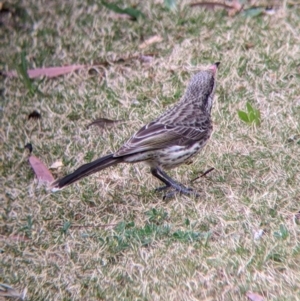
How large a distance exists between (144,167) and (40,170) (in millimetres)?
901

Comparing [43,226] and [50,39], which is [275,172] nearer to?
[43,226]

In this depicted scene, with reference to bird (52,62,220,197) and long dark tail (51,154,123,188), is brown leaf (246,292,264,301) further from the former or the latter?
long dark tail (51,154,123,188)

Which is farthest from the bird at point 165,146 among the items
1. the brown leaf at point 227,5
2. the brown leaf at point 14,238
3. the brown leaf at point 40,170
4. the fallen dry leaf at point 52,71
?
the brown leaf at point 227,5

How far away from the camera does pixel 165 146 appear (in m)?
6.28

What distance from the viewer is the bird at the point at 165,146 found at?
6109mm

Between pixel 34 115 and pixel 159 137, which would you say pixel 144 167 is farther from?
pixel 34 115

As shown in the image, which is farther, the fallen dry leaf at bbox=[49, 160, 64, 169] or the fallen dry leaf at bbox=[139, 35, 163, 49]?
the fallen dry leaf at bbox=[139, 35, 163, 49]

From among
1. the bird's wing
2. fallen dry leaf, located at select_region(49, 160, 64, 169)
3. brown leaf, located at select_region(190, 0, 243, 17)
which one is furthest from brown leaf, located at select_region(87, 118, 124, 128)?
brown leaf, located at select_region(190, 0, 243, 17)

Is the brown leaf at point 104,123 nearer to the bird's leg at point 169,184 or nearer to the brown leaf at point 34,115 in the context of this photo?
the brown leaf at point 34,115

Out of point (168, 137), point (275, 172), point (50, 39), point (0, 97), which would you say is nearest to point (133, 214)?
point (168, 137)

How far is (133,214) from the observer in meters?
6.09

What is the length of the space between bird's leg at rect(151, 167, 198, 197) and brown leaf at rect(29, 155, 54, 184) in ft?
3.18

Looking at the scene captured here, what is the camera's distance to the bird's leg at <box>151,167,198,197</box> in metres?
6.20

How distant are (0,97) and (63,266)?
10.4ft
